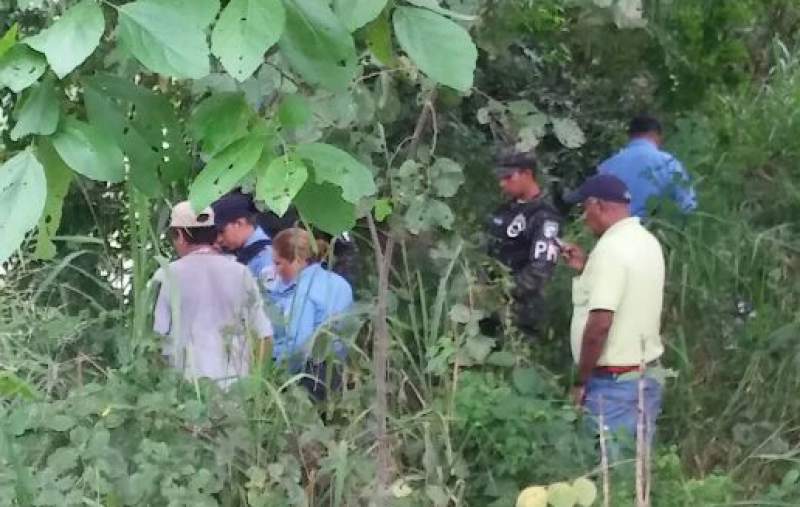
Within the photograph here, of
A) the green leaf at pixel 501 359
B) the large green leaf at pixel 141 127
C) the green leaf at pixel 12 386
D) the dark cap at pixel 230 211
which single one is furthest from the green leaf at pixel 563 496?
the dark cap at pixel 230 211

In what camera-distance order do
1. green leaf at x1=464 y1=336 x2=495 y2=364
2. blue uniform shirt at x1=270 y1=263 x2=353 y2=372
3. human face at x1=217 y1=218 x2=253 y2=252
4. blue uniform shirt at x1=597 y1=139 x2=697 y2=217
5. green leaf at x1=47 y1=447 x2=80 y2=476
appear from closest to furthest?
1. green leaf at x1=47 y1=447 x2=80 y2=476
2. green leaf at x1=464 y1=336 x2=495 y2=364
3. blue uniform shirt at x1=270 y1=263 x2=353 y2=372
4. human face at x1=217 y1=218 x2=253 y2=252
5. blue uniform shirt at x1=597 y1=139 x2=697 y2=217

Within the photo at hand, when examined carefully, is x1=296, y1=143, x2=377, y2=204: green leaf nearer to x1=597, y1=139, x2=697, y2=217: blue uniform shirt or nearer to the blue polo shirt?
the blue polo shirt

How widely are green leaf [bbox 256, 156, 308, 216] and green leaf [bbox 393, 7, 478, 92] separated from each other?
9.0 inches

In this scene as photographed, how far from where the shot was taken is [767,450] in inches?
184

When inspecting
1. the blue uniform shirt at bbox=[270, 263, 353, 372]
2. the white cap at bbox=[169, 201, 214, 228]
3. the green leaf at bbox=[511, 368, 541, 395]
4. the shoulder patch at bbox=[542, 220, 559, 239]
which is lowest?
the green leaf at bbox=[511, 368, 541, 395]

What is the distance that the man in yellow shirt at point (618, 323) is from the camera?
4.48 m

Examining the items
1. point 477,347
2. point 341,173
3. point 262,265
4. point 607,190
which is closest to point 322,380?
point 477,347

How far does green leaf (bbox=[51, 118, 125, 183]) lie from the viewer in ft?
5.56

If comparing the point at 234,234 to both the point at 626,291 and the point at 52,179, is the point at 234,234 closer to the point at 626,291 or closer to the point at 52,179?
the point at 626,291

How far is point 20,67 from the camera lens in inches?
64.6

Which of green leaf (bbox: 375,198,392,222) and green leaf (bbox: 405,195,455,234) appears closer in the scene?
A: green leaf (bbox: 375,198,392,222)

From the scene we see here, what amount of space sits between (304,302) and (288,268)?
1.56 feet

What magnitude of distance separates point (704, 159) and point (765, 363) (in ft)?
5.04

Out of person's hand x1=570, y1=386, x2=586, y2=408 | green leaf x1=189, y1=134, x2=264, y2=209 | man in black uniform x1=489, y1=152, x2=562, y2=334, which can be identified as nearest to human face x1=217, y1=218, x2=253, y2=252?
man in black uniform x1=489, y1=152, x2=562, y2=334
